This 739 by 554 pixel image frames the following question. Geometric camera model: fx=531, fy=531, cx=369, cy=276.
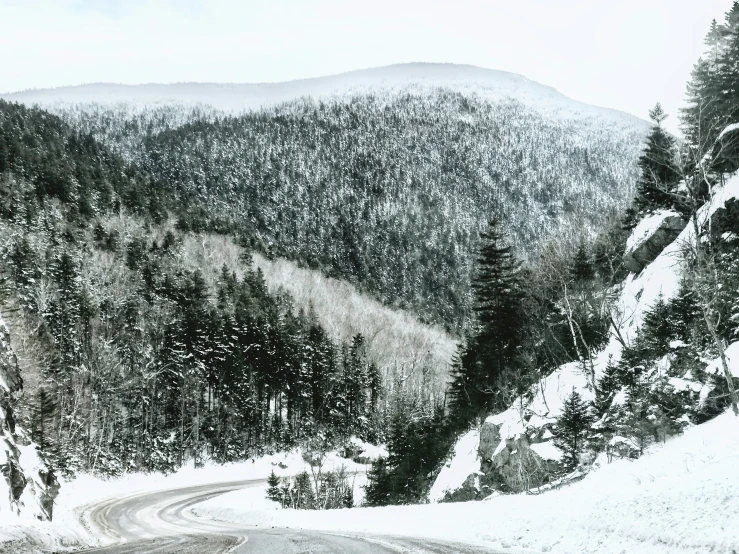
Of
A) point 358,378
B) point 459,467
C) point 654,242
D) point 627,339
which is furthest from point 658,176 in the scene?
point 358,378

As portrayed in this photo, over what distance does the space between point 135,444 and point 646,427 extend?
173ft

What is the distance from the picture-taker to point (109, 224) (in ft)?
372

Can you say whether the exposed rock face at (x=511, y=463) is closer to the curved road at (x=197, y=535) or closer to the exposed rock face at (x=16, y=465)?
the curved road at (x=197, y=535)

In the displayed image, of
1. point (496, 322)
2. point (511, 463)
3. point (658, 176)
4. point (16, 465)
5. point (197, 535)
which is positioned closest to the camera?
point (16, 465)

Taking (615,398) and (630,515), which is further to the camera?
(615,398)

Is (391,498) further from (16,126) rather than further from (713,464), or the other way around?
(16,126)

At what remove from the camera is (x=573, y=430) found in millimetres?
26594

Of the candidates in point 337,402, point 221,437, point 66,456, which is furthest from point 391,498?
point 337,402

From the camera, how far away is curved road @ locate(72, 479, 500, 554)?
1083 cm

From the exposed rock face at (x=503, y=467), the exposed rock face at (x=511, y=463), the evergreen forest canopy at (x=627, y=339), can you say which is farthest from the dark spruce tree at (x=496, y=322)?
the exposed rock face at (x=503, y=467)

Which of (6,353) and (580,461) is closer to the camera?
(6,353)

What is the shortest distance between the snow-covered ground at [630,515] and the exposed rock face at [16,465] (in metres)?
9.56

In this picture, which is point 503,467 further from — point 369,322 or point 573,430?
point 369,322

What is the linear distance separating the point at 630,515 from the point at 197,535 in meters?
14.3
